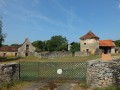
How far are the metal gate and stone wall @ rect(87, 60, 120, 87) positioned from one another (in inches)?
56.9

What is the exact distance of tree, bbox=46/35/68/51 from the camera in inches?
3898

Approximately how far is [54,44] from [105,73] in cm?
9185

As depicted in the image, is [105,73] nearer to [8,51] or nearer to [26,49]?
[26,49]

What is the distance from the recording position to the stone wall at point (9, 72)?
40.5 ft

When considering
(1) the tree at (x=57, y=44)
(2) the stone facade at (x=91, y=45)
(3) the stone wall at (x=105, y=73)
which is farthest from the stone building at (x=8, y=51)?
(3) the stone wall at (x=105, y=73)

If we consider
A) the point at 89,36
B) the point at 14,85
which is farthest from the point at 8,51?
the point at 14,85

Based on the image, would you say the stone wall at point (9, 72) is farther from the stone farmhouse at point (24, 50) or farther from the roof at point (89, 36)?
the stone farmhouse at point (24, 50)

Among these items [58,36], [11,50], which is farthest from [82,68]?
[58,36]

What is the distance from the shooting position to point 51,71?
1402 cm

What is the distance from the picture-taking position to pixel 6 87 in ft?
38.9

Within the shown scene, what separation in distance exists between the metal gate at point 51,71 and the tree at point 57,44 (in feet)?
275

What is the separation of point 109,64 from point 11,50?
62.9 m

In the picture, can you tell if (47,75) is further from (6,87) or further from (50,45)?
(50,45)

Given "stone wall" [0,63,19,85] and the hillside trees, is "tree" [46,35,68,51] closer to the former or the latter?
the hillside trees
